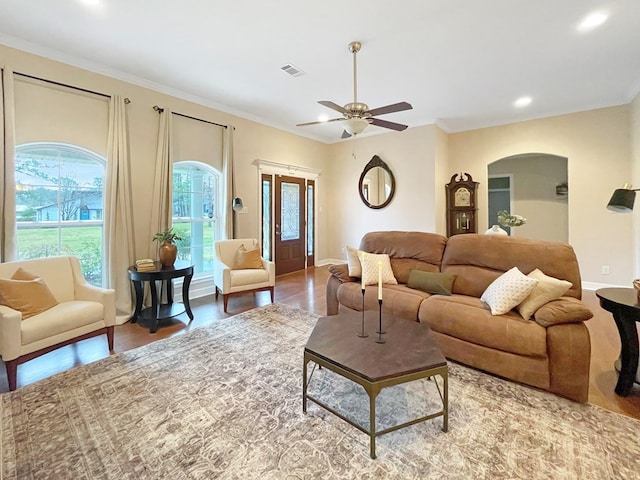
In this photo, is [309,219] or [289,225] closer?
[289,225]

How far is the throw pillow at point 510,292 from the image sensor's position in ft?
7.75

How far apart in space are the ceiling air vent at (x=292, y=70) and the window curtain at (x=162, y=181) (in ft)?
5.89

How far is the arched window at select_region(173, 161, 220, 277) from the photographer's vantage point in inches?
181

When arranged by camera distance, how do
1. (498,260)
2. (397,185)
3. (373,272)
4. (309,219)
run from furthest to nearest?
1. (309,219)
2. (397,185)
3. (373,272)
4. (498,260)

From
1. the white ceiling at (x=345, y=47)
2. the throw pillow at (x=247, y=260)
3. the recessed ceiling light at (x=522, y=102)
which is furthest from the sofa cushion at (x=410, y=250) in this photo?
the recessed ceiling light at (x=522, y=102)

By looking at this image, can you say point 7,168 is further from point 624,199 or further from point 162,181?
point 624,199

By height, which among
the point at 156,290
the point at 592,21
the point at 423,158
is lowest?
the point at 156,290

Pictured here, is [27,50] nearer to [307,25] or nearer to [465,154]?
[307,25]

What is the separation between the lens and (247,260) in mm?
4398

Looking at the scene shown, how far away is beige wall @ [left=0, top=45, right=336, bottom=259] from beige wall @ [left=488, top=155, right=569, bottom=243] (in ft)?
16.7

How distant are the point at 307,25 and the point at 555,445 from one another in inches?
145

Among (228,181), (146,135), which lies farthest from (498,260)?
(146,135)

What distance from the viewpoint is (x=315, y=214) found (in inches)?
282

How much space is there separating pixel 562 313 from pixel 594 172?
4328 mm
